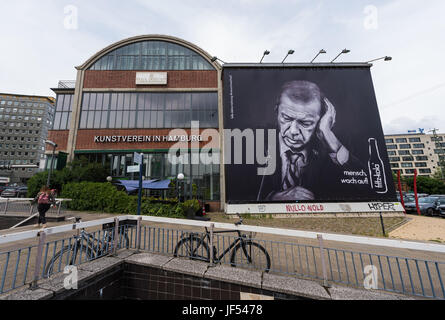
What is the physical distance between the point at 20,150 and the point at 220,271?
314ft

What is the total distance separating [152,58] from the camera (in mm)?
21094

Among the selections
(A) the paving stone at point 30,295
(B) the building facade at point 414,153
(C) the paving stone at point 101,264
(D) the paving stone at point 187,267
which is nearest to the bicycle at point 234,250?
(D) the paving stone at point 187,267

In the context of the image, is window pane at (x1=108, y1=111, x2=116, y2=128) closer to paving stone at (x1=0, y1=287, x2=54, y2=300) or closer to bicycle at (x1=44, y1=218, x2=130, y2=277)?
bicycle at (x1=44, y1=218, x2=130, y2=277)

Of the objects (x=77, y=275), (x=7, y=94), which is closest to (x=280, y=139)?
(x=77, y=275)

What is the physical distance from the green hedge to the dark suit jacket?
687 cm

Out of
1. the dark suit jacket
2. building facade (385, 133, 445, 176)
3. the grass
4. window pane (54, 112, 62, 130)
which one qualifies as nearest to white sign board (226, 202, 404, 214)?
the dark suit jacket

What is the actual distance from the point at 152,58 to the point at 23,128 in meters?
80.7

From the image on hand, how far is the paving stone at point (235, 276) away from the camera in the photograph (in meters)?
3.38

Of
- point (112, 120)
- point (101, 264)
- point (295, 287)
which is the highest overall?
point (112, 120)

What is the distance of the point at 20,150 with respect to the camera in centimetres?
6481

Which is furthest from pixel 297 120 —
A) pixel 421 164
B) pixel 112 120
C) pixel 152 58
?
pixel 421 164

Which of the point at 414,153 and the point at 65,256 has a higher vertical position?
the point at 414,153

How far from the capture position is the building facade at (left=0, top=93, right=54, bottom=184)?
63719mm

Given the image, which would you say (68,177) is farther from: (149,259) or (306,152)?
(306,152)
